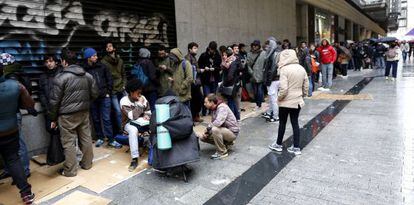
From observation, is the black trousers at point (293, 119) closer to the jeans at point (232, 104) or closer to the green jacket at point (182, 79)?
the jeans at point (232, 104)

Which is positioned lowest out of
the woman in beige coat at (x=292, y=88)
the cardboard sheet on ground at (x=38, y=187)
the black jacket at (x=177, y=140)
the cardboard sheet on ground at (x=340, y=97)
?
the cardboard sheet on ground at (x=38, y=187)

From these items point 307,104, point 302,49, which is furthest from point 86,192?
point 302,49

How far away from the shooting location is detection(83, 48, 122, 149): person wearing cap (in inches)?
230

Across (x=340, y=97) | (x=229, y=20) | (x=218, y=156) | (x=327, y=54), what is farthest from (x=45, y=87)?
(x=327, y=54)

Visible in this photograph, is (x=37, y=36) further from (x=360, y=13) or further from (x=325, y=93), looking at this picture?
(x=360, y=13)

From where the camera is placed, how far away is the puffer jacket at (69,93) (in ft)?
15.0

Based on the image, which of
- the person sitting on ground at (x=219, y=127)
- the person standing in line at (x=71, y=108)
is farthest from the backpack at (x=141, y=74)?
the person sitting on ground at (x=219, y=127)

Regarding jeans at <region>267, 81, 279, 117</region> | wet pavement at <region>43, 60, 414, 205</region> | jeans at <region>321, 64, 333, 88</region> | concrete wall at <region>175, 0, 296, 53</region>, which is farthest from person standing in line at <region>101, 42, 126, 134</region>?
jeans at <region>321, 64, 333, 88</region>

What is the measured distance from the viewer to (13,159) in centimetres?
392

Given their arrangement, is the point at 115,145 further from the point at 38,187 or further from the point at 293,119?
the point at 293,119

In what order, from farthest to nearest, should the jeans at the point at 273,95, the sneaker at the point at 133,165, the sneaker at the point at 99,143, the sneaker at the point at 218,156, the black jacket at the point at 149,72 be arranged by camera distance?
the jeans at the point at 273,95 → the black jacket at the point at 149,72 → the sneaker at the point at 99,143 → the sneaker at the point at 218,156 → the sneaker at the point at 133,165

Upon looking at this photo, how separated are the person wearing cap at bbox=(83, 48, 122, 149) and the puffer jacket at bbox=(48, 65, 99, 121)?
104 centimetres

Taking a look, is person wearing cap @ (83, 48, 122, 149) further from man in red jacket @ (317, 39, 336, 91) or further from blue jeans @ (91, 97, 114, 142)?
man in red jacket @ (317, 39, 336, 91)

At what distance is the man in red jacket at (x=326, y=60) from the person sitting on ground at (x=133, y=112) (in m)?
8.42
